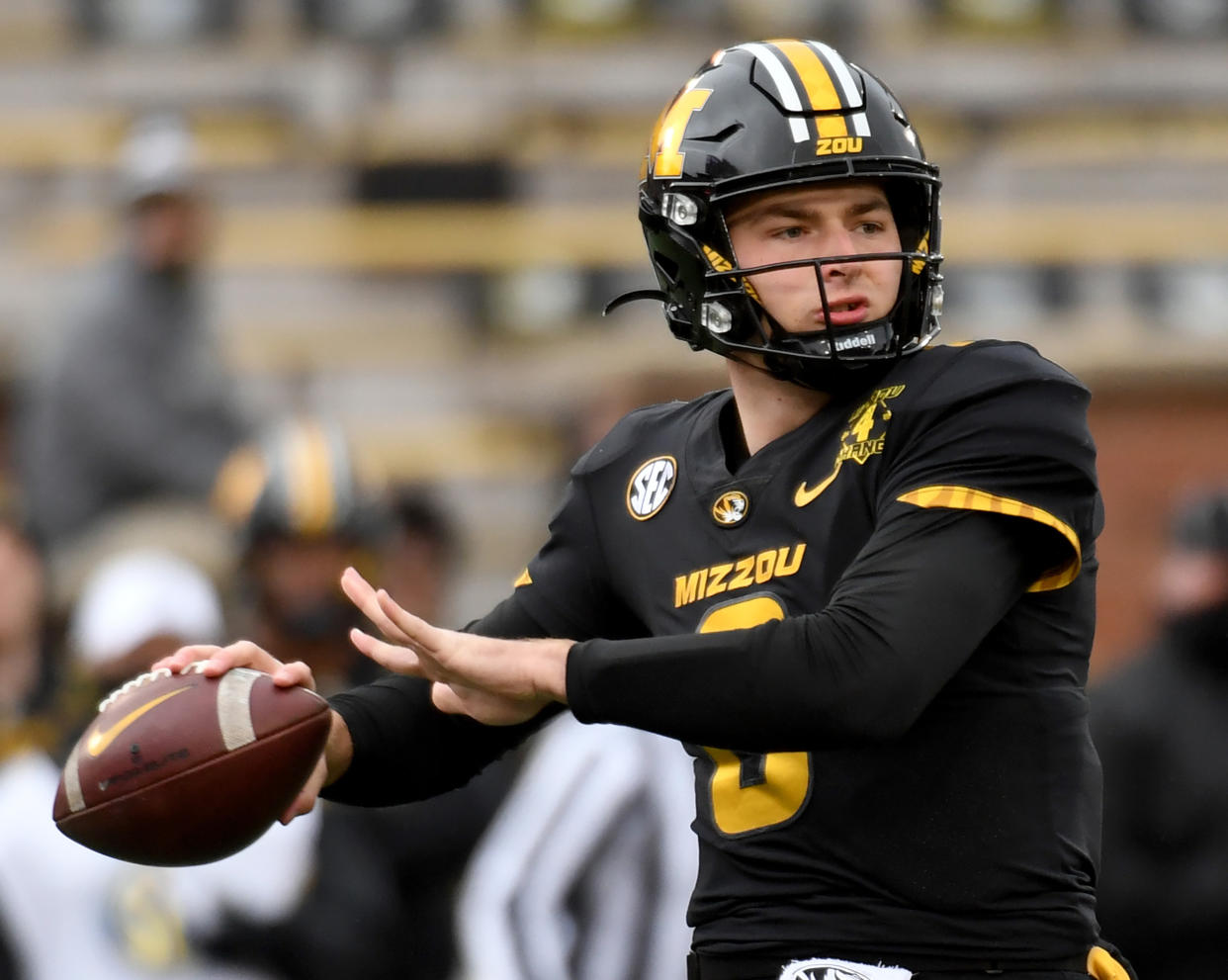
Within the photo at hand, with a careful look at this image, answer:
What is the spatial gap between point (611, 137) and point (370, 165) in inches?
51.0

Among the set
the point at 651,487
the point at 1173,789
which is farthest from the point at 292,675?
the point at 1173,789

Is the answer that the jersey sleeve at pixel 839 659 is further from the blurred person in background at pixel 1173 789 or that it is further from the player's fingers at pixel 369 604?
the blurred person in background at pixel 1173 789

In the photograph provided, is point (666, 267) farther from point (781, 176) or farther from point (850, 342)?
point (850, 342)

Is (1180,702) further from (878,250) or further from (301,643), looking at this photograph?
(878,250)

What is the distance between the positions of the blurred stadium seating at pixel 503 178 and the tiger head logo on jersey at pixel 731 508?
7.73 m

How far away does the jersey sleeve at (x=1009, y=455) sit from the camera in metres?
3.11

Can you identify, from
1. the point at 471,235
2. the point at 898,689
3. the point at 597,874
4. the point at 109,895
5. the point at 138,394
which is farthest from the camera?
the point at 471,235

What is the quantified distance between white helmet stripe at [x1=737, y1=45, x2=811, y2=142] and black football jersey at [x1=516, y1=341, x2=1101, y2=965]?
0.36 meters

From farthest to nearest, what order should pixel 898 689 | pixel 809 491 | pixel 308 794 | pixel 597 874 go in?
pixel 597 874
pixel 308 794
pixel 809 491
pixel 898 689

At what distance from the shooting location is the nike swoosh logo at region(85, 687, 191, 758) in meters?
3.40

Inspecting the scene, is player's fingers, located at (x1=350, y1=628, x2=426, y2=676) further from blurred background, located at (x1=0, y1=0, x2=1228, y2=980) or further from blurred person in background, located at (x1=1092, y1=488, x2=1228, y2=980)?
blurred background, located at (x1=0, y1=0, x2=1228, y2=980)

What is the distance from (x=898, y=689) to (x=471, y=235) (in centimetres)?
970

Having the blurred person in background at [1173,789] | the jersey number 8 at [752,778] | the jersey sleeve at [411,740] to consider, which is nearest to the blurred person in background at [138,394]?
the blurred person in background at [1173,789]

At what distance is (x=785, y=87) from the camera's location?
348cm
